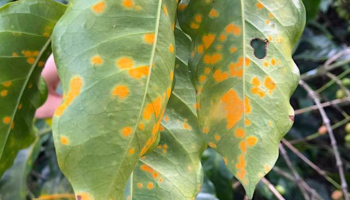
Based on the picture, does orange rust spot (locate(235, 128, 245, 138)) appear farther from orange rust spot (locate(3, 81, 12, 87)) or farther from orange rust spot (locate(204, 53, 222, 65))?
orange rust spot (locate(3, 81, 12, 87))

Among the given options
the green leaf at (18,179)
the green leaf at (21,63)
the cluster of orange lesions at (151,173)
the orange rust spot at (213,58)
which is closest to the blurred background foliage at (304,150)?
the green leaf at (18,179)

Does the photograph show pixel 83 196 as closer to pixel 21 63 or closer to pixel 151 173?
pixel 151 173

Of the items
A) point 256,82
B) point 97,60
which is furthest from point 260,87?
point 97,60

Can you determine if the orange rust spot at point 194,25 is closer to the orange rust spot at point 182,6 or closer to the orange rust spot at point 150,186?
the orange rust spot at point 182,6

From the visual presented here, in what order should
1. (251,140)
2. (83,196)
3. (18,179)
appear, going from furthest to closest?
(18,179) → (251,140) → (83,196)

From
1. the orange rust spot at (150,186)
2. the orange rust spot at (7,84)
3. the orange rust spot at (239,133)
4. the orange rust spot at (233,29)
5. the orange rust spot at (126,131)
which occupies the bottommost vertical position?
the orange rust spot at (150,186)

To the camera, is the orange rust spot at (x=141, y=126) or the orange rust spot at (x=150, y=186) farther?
the orange rust spot at (x=150, y=186)

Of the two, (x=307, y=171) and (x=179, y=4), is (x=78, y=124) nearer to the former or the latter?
(x=179, y=4)
